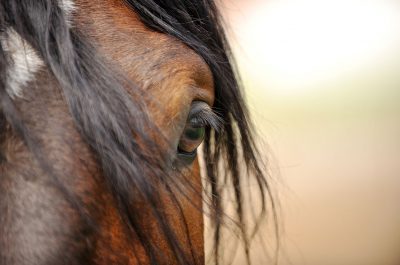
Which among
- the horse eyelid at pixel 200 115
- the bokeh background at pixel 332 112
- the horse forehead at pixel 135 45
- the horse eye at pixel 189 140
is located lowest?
the bokeh background at pixel 332 112

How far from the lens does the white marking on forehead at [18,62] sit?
29.8 inches

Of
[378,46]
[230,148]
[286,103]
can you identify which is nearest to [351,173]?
[286,103]

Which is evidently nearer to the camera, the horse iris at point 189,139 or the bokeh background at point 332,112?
the horse iris at point 189,139

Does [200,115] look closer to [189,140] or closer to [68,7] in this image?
[189,140]

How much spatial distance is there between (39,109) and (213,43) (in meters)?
0.53

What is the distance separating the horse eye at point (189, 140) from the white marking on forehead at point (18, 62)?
271mm

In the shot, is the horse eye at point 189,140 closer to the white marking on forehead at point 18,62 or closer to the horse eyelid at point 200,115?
the horse eyelid at point 200,115

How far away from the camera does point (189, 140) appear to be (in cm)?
97

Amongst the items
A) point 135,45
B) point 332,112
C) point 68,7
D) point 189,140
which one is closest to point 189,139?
point 189,140

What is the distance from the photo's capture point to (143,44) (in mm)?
937

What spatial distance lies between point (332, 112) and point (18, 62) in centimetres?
312

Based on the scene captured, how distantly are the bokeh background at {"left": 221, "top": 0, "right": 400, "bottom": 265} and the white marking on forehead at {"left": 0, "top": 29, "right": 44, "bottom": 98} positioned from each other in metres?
2.76

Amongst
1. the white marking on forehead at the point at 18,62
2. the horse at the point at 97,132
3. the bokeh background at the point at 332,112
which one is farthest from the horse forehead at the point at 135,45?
the bokeh background at the point at 332,112

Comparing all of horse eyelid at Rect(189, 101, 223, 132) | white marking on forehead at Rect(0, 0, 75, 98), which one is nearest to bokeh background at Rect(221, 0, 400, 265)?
horse eyelid at Rect(189, 101, 223, 132)
